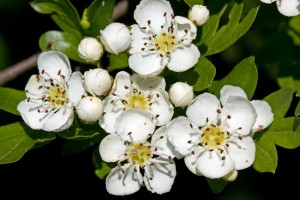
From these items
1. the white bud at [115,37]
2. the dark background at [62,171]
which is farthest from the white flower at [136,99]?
the dark background at [62,171]

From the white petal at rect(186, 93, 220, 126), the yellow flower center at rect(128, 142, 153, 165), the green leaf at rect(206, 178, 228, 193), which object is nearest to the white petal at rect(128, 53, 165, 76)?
the white petal at rect(186, 93, 220, 126)

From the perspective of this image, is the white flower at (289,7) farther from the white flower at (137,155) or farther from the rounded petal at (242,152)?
the white flower at (137,155)

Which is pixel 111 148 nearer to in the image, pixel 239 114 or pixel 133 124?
pixel 133 124

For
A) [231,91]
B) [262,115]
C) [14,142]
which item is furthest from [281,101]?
[14,142]

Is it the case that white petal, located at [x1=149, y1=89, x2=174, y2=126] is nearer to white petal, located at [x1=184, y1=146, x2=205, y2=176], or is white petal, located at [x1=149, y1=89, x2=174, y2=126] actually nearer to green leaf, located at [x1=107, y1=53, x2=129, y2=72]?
white petal, located at [x1=184, y1=146, x2=205, y2=176]

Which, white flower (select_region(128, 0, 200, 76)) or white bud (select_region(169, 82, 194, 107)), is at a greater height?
white flower (select_region(128, 0, 200, 76))
